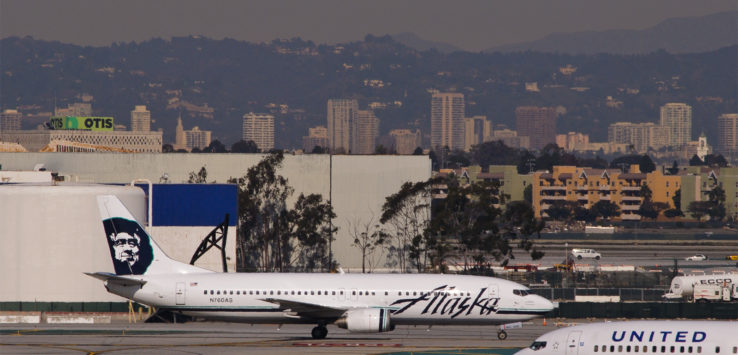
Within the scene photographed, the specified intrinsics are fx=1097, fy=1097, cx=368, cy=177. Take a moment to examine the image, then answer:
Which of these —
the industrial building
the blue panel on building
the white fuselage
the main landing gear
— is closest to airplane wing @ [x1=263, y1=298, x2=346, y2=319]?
the white fuselage

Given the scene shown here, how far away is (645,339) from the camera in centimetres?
4012

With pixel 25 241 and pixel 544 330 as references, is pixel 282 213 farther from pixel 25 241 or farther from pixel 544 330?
pixel 544 330

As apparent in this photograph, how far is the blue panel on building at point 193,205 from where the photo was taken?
301 ft

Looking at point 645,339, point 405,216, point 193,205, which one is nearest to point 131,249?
point 193,205

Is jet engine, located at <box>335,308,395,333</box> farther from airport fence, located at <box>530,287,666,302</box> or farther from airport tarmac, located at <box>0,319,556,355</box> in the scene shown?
airport fence, located at <box>530,287,666,302</box>

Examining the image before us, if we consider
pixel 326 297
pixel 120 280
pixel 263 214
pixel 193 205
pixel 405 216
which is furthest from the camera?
pixel 263 214

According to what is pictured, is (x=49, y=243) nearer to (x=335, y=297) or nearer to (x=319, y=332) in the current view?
(x=319, y=332)

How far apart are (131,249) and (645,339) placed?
3187 centimetres

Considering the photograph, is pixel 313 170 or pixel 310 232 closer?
pixel 310 232

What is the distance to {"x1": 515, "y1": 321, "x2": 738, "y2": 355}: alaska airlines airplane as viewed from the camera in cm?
3966

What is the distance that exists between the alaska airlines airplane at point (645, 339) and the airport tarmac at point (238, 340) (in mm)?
14908

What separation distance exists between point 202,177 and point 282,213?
10331 mm

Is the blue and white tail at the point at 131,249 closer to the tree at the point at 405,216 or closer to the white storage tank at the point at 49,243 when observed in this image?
the white storage tank at the point at 49,243

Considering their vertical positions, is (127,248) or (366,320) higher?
(127,248)
